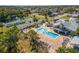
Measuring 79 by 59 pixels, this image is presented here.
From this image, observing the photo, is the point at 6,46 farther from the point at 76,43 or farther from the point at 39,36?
the point at 76,43

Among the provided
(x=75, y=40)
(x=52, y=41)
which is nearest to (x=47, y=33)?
(x=52, y=41)

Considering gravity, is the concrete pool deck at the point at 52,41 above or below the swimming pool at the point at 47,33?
below

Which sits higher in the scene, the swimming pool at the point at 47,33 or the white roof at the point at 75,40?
the swimming pool at the point at 47,33

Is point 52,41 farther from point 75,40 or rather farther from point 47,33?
point 75,40

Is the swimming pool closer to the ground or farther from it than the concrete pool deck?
farther from it

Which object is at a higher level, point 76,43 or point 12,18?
point 12,18
